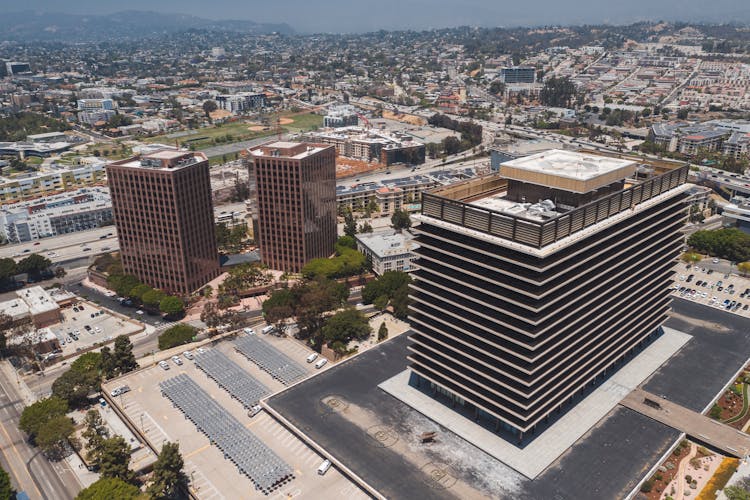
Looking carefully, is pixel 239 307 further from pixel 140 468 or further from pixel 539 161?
pixel 539 161

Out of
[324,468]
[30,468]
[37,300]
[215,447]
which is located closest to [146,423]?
[215,447]

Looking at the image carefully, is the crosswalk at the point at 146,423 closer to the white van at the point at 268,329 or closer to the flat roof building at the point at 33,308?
the white van at the point at 268,329

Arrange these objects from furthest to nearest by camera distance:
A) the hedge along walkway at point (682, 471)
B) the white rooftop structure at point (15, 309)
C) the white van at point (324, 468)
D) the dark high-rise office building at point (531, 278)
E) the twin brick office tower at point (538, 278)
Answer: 1. the white rooftop structure at point (15, 309)
2. the white van at point (324, 468)
3. the hedge along walkway at point (682, 471)
4. the twin brick office tower at point (538, 278)
5. the dark high-rise office building at point (531, 278)

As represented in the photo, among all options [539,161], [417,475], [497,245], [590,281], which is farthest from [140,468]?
[539,161]

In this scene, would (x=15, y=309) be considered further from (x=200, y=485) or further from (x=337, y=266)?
(x=200, y=485)

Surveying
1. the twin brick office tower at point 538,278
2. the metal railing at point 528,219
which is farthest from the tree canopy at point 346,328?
the metal railing at point 528,219

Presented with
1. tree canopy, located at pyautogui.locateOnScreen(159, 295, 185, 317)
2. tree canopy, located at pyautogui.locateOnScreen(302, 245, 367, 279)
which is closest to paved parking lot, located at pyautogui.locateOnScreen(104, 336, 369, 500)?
tree canopy, located at pyautogui.locateOnScreen(159, 295, 185, 317)
